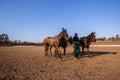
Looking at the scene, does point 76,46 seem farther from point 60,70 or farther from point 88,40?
point 60,70

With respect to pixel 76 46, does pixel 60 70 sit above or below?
below

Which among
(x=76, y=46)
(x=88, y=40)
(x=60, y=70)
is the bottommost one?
(x=60, y=70)

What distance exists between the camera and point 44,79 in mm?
7098

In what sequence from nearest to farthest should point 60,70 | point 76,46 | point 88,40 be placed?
point 60,70
point 76,46
point 88,40

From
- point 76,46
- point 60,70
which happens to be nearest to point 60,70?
point 60,70

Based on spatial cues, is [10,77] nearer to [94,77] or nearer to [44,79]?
[44,79]

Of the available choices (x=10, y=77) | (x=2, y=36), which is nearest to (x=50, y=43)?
(x=10, y=77)

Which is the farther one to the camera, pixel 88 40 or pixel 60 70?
pixel 88 40

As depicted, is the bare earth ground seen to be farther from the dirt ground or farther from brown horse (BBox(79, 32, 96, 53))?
Result: brown horse (BBox(79, 32, 96, 53))

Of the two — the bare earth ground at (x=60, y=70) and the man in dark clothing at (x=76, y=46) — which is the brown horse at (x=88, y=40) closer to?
the man in dark clothing at (x=76, y=46)

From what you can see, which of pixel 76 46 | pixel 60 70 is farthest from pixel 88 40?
pixel 60 70

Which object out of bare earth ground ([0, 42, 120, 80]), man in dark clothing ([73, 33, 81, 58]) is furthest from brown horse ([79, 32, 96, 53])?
bare earth ground ([0, 42, 120, 80])

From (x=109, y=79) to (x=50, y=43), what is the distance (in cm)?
934

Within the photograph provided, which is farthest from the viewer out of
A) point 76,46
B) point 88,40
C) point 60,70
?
point 88,40
